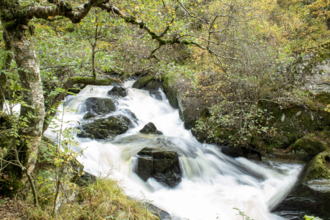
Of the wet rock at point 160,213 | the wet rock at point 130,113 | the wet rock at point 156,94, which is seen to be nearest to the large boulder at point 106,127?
the wet rock at point 130,113

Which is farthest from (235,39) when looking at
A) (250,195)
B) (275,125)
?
(250,195)

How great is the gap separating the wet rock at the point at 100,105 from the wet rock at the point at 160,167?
4.43 m

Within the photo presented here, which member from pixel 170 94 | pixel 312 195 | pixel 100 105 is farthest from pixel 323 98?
pixel 100 105

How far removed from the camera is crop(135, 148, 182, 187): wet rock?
6.61 meters

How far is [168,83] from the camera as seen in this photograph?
12.8m

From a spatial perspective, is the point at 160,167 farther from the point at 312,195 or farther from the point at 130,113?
the point at 130,113

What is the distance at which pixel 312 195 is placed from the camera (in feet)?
17.2

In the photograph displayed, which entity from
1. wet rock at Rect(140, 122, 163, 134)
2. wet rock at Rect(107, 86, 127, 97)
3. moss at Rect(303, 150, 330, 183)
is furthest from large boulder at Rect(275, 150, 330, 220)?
wet rock at Rect(107, 86, 127, 97)

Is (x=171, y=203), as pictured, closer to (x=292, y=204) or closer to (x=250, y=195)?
(x=250, y=195)

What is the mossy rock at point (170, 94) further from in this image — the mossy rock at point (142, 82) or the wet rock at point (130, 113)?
the wet rock at point (130, 113)

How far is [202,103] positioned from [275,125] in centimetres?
307

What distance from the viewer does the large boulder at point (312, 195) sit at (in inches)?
198

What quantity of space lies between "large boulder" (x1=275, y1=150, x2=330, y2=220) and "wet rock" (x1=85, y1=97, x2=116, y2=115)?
822cm

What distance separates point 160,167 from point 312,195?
4222 millimetres
